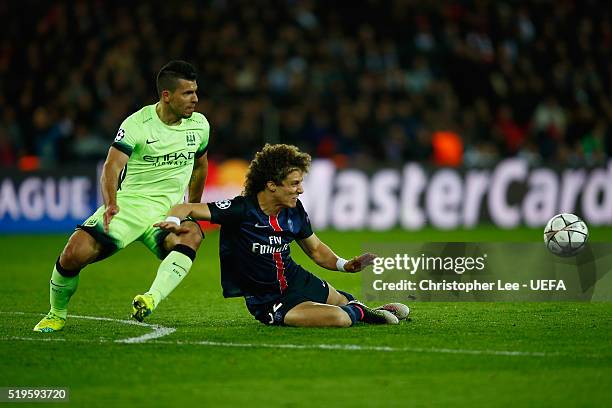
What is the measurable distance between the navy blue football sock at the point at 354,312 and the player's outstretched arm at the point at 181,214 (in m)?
1.25

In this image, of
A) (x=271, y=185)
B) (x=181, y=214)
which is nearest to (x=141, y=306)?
(x=181, y=214)

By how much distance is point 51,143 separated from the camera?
65.0ft

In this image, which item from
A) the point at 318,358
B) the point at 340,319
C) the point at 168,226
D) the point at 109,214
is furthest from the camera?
the point at 340,319

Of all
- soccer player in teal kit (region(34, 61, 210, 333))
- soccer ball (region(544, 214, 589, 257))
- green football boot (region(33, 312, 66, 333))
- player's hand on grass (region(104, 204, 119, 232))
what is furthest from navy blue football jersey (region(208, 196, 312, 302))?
soccer ball (region(544, 214, 589, 257))

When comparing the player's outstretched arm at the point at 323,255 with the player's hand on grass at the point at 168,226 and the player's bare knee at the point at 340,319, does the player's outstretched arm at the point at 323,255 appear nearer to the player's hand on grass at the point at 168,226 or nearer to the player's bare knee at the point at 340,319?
the player's bare knee at the point at 340,319

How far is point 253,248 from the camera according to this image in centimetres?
885

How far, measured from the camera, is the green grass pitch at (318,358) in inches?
248

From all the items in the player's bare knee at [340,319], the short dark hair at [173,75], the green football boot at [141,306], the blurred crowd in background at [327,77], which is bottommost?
the player's bare knee at [340,319]

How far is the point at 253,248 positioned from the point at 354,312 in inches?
35.3

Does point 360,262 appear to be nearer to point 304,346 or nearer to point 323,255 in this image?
point 323,255

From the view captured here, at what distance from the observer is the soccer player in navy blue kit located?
8773 mm

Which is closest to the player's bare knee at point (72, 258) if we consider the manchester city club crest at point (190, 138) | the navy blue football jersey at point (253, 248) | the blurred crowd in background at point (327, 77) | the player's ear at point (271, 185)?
the navy blue football jersey at point (253, 248)

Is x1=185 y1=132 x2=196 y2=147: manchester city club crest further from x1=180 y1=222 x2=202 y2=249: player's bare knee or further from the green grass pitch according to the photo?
the green grass pitch

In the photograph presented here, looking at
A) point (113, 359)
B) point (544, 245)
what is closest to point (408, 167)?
point (544, 245)
